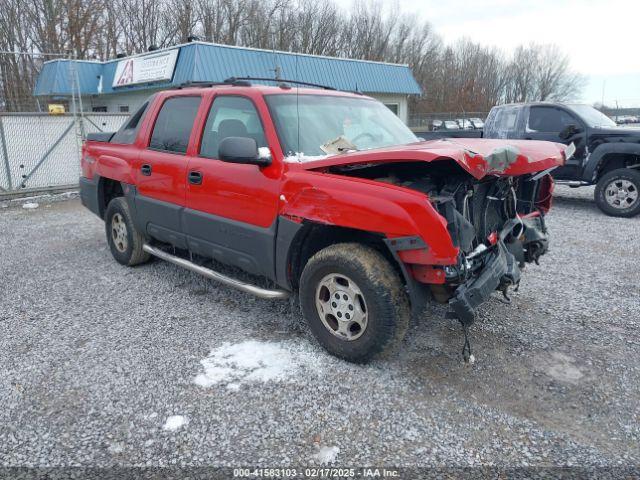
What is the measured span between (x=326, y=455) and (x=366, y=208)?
4.75 ft

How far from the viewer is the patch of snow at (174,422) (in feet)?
9.14

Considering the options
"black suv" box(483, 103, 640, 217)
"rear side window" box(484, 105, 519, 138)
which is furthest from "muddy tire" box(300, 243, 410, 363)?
"rear side window" box(484, 105, 519, 138)

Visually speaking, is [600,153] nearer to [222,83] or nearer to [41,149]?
[222,83]

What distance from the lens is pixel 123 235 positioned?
18.4 feet

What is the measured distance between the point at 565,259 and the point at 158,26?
33.1 metres

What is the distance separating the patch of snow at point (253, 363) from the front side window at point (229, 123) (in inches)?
62.0

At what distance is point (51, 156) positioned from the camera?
37.4ft

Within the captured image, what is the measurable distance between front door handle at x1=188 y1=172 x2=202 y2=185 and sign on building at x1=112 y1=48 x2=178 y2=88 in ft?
44.5

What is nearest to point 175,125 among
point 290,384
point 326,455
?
point 290,384

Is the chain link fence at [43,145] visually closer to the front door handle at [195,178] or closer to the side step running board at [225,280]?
the side step running board at [225,280]

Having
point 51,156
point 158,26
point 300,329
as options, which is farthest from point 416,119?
point 300,329

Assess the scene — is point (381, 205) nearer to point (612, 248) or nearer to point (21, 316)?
point (21, 316)

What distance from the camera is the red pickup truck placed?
3.04 meters

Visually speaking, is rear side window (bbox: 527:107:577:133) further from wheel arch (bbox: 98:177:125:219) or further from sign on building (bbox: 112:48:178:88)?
sign on building (bbox: 112:48:178:88)
